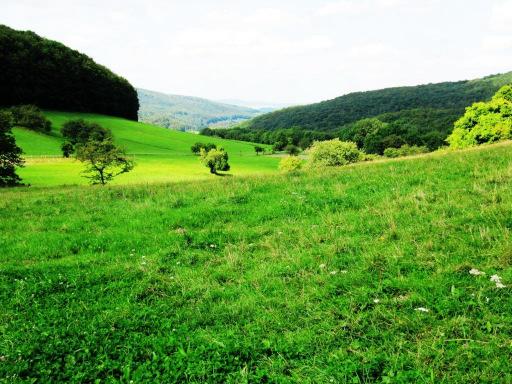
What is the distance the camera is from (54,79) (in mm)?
142500

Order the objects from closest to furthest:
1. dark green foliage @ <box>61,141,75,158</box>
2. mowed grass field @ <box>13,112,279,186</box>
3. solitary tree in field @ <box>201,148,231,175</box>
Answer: mowed grass field @ <box>13,112,279,186</box>
dark green foliage @ <box>61,141,75,158</box>
solitary tree in field @ <box>201,148,231,175</box>

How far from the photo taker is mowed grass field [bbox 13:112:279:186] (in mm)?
74375

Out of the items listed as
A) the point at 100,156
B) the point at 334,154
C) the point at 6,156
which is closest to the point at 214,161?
the point at 334,154

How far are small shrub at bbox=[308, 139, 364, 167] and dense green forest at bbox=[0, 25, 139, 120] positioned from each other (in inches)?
4452

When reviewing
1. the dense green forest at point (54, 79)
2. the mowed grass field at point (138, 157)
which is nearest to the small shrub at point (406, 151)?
the mowed grass field at point (138, 157)

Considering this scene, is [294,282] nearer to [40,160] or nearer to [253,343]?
[253,343]

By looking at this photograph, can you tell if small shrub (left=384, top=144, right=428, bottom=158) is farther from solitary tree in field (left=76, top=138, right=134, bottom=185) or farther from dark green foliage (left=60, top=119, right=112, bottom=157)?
dark green foliage (left=60, top=119, right=112, bottom=157)

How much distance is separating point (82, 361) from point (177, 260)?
3.62 metres

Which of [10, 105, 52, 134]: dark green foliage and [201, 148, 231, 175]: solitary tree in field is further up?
[10, 105, 52, 134]: dark green foliage

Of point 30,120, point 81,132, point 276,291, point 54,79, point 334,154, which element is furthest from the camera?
point 54,79

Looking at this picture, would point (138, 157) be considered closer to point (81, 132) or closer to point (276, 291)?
point (81, 132)

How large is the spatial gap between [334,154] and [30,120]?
3709 inches

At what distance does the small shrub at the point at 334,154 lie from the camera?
74.9 meters

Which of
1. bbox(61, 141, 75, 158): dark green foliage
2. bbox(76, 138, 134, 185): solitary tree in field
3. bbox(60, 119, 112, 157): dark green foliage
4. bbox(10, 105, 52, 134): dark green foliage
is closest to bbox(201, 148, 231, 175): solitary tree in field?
bbox(60, 119, 112, 157): dark green foliage
